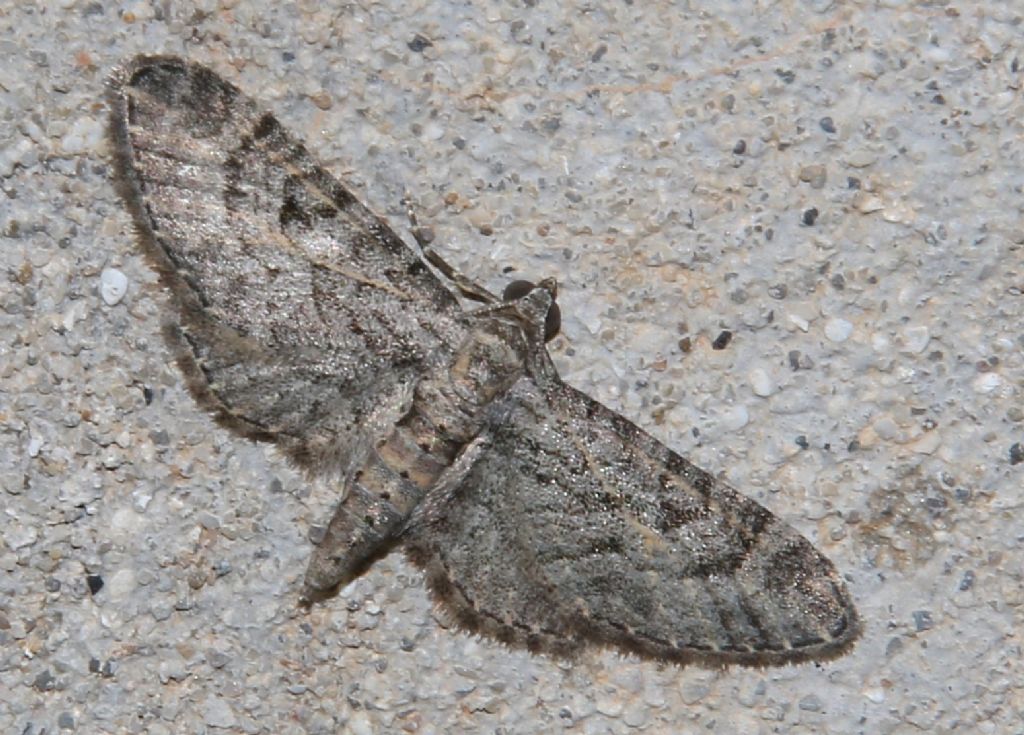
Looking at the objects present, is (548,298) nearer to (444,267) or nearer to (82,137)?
(444,267)

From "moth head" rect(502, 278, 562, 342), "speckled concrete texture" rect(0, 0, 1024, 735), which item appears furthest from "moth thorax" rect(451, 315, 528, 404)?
"speckled concrete texture" rect(0, 0, 1024, 735)

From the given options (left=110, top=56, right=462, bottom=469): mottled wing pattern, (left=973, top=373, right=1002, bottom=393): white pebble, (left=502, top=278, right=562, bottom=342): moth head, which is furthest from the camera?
(left=973, top=373, right=1002, bottom=393): white pebble

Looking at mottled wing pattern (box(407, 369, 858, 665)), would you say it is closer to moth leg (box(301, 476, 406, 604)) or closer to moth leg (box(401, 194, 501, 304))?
moth leg (box(301, 476, 406, 604))

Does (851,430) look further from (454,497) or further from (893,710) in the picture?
(454,497)

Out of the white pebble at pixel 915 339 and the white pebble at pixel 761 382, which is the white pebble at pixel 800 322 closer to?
the white pebble at pixel 761 382

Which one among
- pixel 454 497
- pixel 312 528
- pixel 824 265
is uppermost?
pixel 824 265

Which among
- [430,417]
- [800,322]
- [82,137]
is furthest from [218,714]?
[800,322]

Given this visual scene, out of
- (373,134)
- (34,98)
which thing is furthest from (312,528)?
(34,98)
